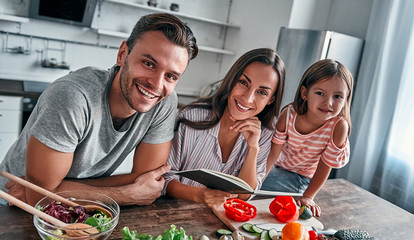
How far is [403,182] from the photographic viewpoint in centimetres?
280

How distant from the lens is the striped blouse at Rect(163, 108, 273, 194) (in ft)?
5.26

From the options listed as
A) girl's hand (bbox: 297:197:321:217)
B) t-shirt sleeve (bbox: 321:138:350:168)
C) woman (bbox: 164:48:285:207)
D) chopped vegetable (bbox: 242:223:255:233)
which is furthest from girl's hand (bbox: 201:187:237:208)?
t-shirt sleeve (bbox: 321:138:350:168)

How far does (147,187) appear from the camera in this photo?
1.33 meters

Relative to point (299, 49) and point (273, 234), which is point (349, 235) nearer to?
point (273, 234)

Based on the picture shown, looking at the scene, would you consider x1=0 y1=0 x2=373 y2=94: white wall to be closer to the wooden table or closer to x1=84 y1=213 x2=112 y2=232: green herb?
the wooden table

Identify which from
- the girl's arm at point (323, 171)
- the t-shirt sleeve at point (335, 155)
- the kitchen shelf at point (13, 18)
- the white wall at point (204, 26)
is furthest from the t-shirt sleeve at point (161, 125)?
the white wall at point (204, 26)

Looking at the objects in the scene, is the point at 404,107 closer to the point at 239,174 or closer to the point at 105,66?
the point at 239,174

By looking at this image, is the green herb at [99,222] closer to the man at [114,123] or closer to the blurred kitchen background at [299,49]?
the man at [114,123]

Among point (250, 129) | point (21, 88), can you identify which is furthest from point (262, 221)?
point (21, 88)

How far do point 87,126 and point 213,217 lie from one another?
1.92 feet

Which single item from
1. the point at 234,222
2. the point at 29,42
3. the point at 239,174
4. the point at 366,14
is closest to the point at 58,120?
the point at 234,222

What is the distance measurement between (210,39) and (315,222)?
3.29 m

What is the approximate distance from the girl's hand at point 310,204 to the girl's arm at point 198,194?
0.33 meters

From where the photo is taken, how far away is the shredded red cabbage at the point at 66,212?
0.96 metres
